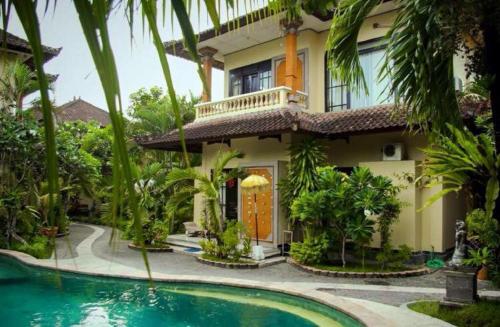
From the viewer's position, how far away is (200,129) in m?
14.2

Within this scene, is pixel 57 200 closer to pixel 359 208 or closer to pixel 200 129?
pixel 359 208

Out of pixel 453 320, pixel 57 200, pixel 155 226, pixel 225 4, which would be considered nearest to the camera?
pixel 57 200

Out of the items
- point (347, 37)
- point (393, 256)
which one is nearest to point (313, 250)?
point (393, 256)

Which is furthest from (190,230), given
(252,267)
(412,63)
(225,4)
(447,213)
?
(225,4)

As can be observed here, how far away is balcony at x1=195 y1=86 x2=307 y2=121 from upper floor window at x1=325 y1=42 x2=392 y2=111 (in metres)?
0.99

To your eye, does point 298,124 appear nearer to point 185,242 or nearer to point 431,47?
point 185,242

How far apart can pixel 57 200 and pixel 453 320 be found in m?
6.73

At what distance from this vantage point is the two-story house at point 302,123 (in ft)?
36.6

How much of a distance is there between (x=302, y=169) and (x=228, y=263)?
3261 mm

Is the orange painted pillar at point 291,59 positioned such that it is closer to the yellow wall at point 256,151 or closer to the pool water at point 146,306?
the yellow wall at point 256,151

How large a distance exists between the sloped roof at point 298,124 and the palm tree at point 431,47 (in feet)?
16.6

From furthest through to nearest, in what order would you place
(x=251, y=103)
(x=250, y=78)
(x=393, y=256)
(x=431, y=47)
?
(x=250, y=78)
(x=251, y=103)
(x=393, y=256)
(x=431, y=47)

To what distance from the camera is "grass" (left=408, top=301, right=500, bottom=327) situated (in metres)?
5.73

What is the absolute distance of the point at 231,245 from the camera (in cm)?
1090
